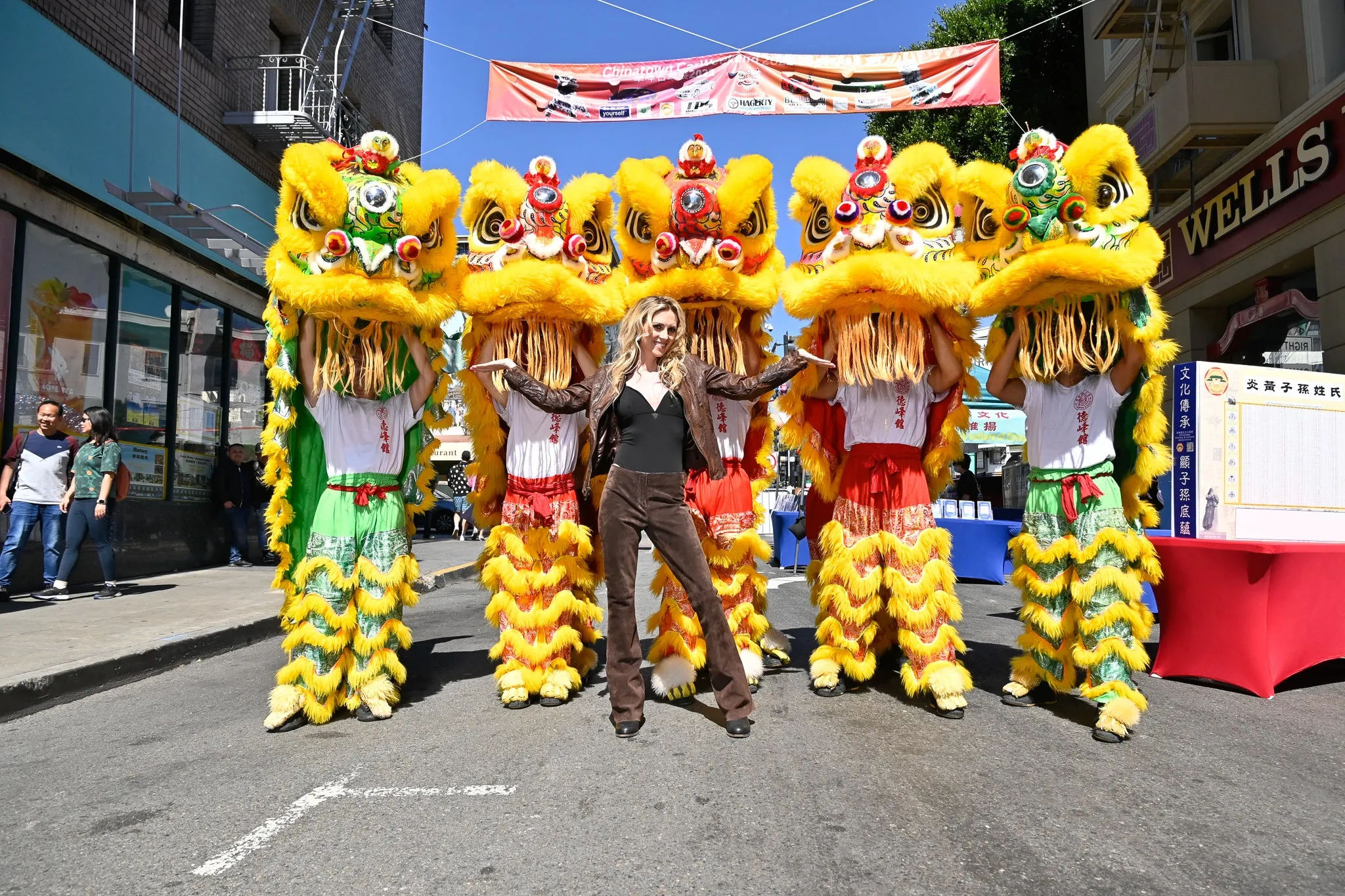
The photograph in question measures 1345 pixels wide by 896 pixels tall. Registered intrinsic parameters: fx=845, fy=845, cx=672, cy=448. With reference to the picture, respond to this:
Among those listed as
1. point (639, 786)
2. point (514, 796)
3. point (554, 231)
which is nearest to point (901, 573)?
point (639, 786)

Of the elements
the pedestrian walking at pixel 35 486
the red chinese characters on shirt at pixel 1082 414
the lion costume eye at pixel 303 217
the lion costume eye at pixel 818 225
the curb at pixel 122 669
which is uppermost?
the lion costume eye at pixel 818 225

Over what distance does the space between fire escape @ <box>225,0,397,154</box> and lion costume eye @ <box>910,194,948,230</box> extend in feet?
31.5

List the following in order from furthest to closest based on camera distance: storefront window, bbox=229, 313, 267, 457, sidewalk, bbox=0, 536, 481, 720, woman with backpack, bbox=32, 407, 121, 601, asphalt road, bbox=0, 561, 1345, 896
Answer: storefront window, bbox=229, 313, 267, 457 < woman with backpack, bbox=32, 407, 121, 601 < sidewalk, bbox=0, 536, 481, 720 < asphalt road, bbox=0, 561, 1345, 896

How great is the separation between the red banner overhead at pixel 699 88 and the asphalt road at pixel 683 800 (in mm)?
5457

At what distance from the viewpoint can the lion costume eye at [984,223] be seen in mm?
4000

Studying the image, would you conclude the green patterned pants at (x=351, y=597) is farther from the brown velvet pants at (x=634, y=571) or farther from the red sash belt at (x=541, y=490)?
the brown velvet pants at (x=634, y=571)

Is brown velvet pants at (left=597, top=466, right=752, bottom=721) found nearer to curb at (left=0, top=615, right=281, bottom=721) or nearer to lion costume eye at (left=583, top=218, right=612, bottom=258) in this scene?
lion costume eye at (left=583, top=218, right=612, bottom=258)

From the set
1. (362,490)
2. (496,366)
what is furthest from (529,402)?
(362,490)

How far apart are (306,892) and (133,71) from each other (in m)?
9.56

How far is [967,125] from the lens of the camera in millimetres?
14477

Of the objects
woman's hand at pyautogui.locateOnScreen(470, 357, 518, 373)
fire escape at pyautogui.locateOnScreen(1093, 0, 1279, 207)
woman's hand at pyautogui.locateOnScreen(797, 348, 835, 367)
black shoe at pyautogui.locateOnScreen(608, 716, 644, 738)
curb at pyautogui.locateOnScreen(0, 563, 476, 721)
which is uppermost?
fire escape at pyautogui.locateOnScreen(1093, 0, 1279, 207)

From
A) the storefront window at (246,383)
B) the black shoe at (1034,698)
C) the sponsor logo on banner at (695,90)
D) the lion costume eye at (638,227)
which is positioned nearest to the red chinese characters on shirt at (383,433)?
the lion costume eye at (638,227)

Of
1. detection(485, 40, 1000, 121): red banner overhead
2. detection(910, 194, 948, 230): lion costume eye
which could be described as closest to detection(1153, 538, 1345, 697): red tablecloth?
detection(910, 194, 948, 230): lion costume eye

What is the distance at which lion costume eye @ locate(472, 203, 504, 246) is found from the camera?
416 centimetres
